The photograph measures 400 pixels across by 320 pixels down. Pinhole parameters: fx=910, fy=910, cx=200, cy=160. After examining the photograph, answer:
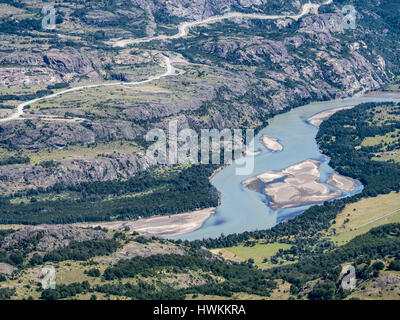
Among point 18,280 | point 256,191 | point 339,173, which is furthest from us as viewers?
point 339,173

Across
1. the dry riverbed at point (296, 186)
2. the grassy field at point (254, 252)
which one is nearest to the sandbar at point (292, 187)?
the dry riverbed at point (296, 186)

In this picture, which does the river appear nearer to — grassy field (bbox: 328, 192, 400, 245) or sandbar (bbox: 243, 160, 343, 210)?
sandbar (bbox: 243, 160, 343, 210)

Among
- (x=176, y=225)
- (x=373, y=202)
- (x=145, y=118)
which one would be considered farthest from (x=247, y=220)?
(x=145, y=118)

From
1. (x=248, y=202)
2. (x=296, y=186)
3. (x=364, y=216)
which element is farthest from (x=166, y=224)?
(x=364, y=216)

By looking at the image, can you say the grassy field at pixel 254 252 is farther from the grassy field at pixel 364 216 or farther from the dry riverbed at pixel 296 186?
the dry riverbed at pixel 296 186

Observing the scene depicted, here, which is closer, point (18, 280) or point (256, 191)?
point (18, 280)

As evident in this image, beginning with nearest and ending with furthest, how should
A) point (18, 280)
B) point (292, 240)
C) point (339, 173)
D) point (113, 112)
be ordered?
1. point (18, 280)
2. point (292, 240)
3. point (339, 173)
4. point (113, 112)

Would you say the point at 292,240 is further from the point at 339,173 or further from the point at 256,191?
the point at 339,173
